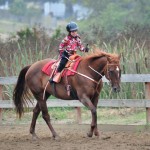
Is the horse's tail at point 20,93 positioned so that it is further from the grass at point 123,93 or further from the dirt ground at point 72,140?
the grass at point 123,93

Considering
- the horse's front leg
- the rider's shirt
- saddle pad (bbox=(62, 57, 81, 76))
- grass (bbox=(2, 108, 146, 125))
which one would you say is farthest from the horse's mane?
grass (bbox=(2, 108, 146, 125))

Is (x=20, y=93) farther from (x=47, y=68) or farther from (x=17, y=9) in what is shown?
(x=17, y=9)

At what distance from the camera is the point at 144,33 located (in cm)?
2239

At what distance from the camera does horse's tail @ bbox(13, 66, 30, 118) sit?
1428 centimetres

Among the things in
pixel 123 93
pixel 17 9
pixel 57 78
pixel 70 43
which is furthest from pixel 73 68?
pixel 17 9

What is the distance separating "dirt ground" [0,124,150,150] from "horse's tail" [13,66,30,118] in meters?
0.60

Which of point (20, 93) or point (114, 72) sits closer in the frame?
point (114, 72)

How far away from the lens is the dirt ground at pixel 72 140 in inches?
457

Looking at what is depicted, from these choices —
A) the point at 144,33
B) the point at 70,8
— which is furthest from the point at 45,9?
the point at 144,33

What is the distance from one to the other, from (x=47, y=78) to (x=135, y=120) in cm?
280

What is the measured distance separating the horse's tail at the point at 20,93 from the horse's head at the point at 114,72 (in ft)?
8.27

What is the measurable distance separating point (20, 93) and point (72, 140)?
218 centimetres

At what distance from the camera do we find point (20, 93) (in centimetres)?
1434

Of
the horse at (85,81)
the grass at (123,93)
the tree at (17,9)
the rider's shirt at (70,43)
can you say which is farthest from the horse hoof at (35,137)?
the tree at (17,9)
